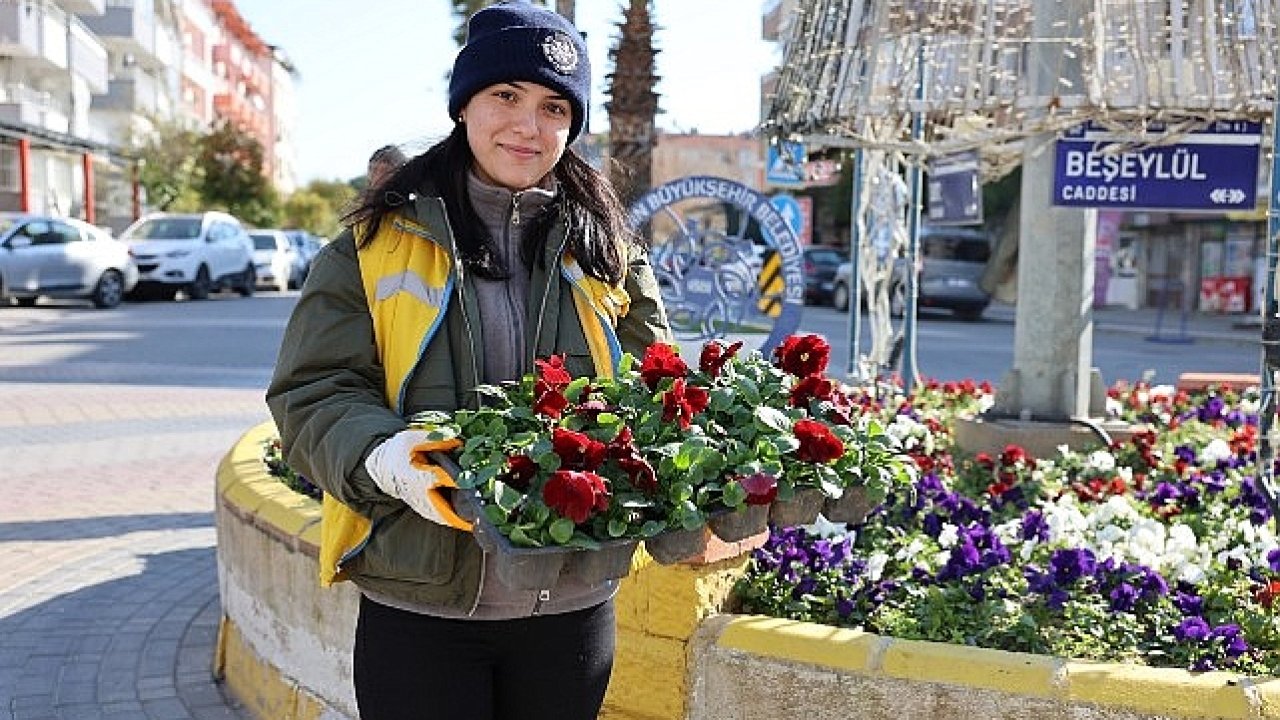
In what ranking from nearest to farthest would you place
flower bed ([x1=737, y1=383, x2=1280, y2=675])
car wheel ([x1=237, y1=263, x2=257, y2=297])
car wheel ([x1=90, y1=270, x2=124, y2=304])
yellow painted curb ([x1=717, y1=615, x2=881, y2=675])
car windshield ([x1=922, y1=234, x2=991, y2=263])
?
yellow painted curb ([x1=717, y1=615, x2=881, y2=675]) < flower bed ([x1=737, y1=383, x2=1280, y2=675]) < car wheel ([x1=90, y1=270, x2=124, y2=304]) < car windshield ([x1=922, y1=234, x2=991, y2=263]) < car wheel ([x1=237, y1=263, x2=257, y2=297])

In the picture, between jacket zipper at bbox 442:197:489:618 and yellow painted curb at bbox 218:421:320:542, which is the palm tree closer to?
yellow painted curb at bbox 218:421:320:542

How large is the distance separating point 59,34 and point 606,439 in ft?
129

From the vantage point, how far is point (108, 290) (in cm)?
2162

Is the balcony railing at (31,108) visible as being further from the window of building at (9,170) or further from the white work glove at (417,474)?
the white work glove at (417,474)

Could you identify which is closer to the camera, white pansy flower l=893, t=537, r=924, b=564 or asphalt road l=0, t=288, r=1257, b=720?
white pansy flower l=893, t=537, r=924, b=564

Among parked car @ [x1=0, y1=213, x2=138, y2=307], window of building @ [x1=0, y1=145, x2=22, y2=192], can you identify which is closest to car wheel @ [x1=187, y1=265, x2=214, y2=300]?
parked car @ [x1=0, y1=213, x2=138, y2=307]

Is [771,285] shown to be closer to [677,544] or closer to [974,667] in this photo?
[974,667]

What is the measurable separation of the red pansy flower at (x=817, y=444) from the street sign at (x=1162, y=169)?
335cm

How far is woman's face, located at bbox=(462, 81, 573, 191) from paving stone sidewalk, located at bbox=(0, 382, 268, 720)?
274 centimetres

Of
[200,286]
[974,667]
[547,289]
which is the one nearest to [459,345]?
[547,289]

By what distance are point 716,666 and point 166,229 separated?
971 inches

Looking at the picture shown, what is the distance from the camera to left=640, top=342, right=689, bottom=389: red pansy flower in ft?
6.93

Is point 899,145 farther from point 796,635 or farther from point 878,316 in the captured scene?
point 796,635

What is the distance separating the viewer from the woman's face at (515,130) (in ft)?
7.23
